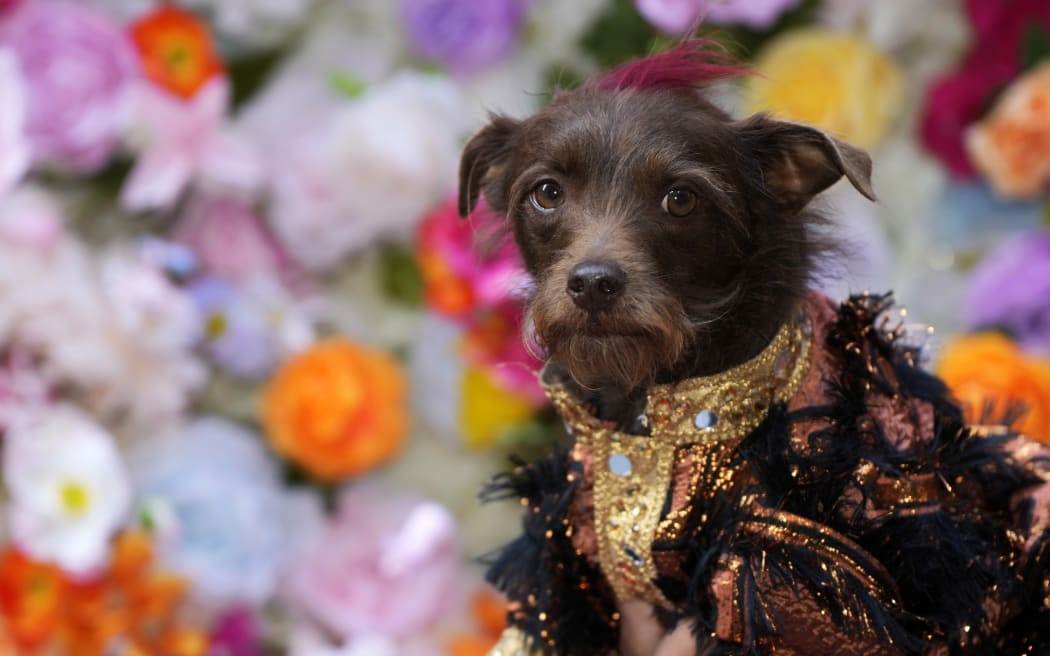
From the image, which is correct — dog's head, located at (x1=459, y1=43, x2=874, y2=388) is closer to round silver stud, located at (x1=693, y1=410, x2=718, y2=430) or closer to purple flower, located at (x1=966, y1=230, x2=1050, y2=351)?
round silver stud, located at (x1=693, y1=410, x2=718, y2=430)

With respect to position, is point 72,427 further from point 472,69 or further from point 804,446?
point 804,446

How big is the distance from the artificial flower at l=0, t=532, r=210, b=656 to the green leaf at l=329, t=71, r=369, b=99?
36.7 inches

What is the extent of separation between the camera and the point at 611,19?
7.34 feet

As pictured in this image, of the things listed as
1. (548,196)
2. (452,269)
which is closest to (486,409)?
(452,269)

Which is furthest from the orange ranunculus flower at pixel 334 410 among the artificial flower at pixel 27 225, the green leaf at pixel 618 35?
the green leaf at pixel 618 35

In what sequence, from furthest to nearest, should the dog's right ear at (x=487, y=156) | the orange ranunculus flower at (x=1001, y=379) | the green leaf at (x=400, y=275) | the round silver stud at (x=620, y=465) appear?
the green leaf at (x=400, y=275) < the orange ranunculus flower at (x=1001, y=379) < the dog's right ear at (x=487, y=156) < the round silver stud at (x=620, y=465)

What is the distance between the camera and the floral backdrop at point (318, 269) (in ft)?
6.87

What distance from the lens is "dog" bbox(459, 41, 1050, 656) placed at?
1174 millimetres

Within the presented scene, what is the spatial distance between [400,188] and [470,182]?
0.89 metres

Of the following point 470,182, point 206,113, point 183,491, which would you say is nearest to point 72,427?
point 183,491

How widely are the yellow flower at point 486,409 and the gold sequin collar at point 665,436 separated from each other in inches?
39.8

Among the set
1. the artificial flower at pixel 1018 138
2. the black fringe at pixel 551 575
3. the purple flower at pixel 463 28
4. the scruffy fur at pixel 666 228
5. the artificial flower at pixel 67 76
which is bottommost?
the black fringe at pixel 551 575

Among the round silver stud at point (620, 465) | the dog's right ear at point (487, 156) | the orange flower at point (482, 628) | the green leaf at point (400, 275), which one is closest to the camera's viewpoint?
the round silver stud at point (620, 465)

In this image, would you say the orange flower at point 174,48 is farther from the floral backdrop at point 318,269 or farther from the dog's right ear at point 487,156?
the dog's right ear at point 487,156
